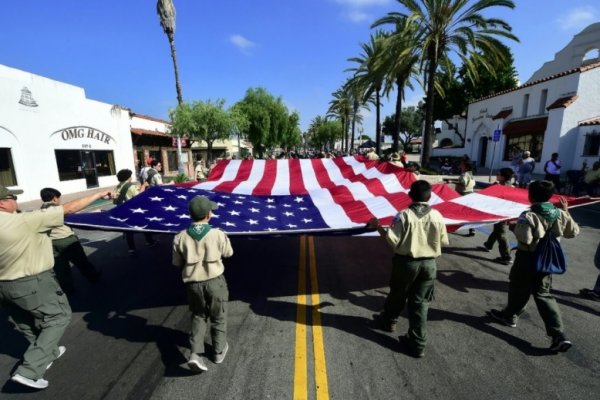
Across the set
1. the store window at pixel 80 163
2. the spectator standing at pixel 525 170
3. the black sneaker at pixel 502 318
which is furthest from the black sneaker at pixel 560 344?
the store window at pixel 80 163

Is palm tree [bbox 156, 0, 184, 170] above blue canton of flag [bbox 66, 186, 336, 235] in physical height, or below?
above

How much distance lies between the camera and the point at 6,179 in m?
14.2

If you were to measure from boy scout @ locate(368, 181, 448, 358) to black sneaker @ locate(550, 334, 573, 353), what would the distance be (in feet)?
4.53

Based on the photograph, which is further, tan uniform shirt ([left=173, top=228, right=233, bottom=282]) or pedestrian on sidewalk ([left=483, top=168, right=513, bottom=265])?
pedestrian on sidewalk ([left=483, top=168, right=513, bottom=265])

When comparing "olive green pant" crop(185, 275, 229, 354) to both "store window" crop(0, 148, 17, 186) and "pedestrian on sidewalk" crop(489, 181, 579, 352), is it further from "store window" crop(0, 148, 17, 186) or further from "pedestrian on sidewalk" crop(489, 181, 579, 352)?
"store window" crop(0, 148, 17, 186)

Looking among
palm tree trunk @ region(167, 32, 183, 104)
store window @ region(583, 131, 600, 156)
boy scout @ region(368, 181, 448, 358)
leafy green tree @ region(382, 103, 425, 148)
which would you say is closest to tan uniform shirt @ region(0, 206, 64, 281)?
boy scout @ region(368, 181, 448, 358)

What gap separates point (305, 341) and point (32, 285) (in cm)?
278

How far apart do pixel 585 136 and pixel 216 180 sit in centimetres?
2074

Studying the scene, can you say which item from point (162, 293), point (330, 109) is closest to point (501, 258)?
point (162, 293)

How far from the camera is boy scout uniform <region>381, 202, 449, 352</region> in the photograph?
3137 mm

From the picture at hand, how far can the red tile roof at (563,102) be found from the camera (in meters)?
17.4

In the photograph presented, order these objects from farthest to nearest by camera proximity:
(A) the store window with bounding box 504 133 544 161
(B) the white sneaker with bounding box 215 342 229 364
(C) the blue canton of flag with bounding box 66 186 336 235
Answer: (A) the store window with bounding box 504 133 544 161 → (C) the blue canton of flag with bounding box 66 186 336 235 → (B) the white sneaker with bounding box 215 342 229 364

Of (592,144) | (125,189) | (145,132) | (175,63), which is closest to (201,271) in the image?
(125,189)

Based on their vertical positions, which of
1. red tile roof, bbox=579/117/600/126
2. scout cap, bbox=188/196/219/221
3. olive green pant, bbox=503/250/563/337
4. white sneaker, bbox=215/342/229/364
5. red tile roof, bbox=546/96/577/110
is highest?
red tile roof, bbox=546/96/577/110
